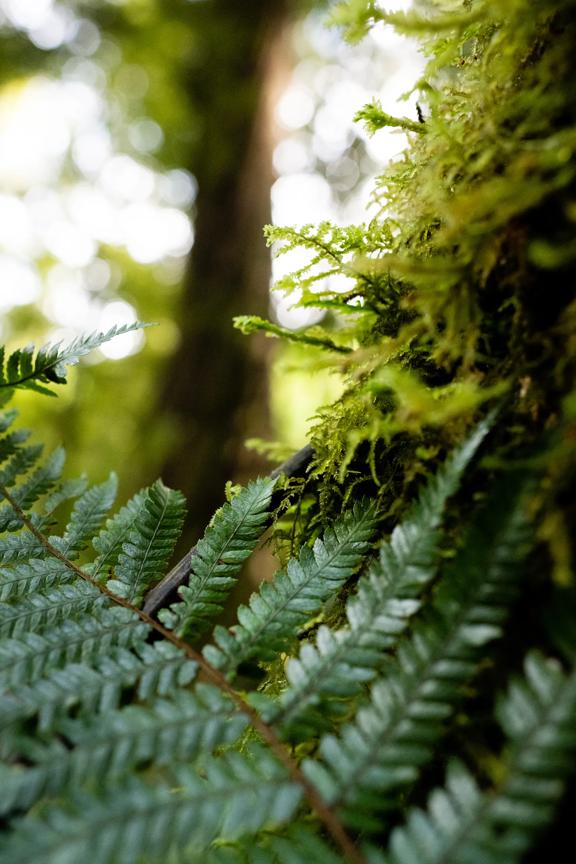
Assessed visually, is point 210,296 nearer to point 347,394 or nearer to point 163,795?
point 347,394

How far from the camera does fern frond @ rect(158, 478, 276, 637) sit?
2.37 feet

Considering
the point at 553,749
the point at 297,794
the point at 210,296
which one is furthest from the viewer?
Answer: the point at 210,296

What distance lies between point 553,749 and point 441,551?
0.70ft

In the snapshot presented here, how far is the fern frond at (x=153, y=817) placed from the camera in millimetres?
449

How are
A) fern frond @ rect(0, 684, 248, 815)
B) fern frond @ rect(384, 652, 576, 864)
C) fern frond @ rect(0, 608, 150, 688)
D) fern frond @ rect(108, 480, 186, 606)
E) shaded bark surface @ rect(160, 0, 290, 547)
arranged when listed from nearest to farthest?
fern frond @ rect(384, 652, 576, 864) → fern frond @ rect(0, 684, 248, 815) → fern frond @ rect(0, 608, 150, 688) → fern frond @ rect(108, 480, 186, 606) → shaded bark surface @ rect(160, 0, 290, 547)

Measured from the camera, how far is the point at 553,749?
400 millimetres

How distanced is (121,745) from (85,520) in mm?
469

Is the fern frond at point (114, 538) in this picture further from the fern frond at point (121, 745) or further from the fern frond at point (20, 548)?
the fern frond at point (121, 745)

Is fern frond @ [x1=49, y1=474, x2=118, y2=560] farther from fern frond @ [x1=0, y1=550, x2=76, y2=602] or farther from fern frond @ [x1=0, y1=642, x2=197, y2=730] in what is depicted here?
fern frond @ [x1=0, y1=642, x2=197, y2=730]

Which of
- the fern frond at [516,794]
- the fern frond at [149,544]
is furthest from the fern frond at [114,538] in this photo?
the fern frond at [516,794]

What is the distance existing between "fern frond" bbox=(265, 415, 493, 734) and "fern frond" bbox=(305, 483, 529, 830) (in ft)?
0.17

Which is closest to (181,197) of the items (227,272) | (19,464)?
(227,272)

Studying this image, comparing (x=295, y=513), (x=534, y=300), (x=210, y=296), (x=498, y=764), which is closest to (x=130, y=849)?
(x=498, y=764)

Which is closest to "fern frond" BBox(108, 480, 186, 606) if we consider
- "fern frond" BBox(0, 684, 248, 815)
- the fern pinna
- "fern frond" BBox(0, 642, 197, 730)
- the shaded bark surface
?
the fern pinna
